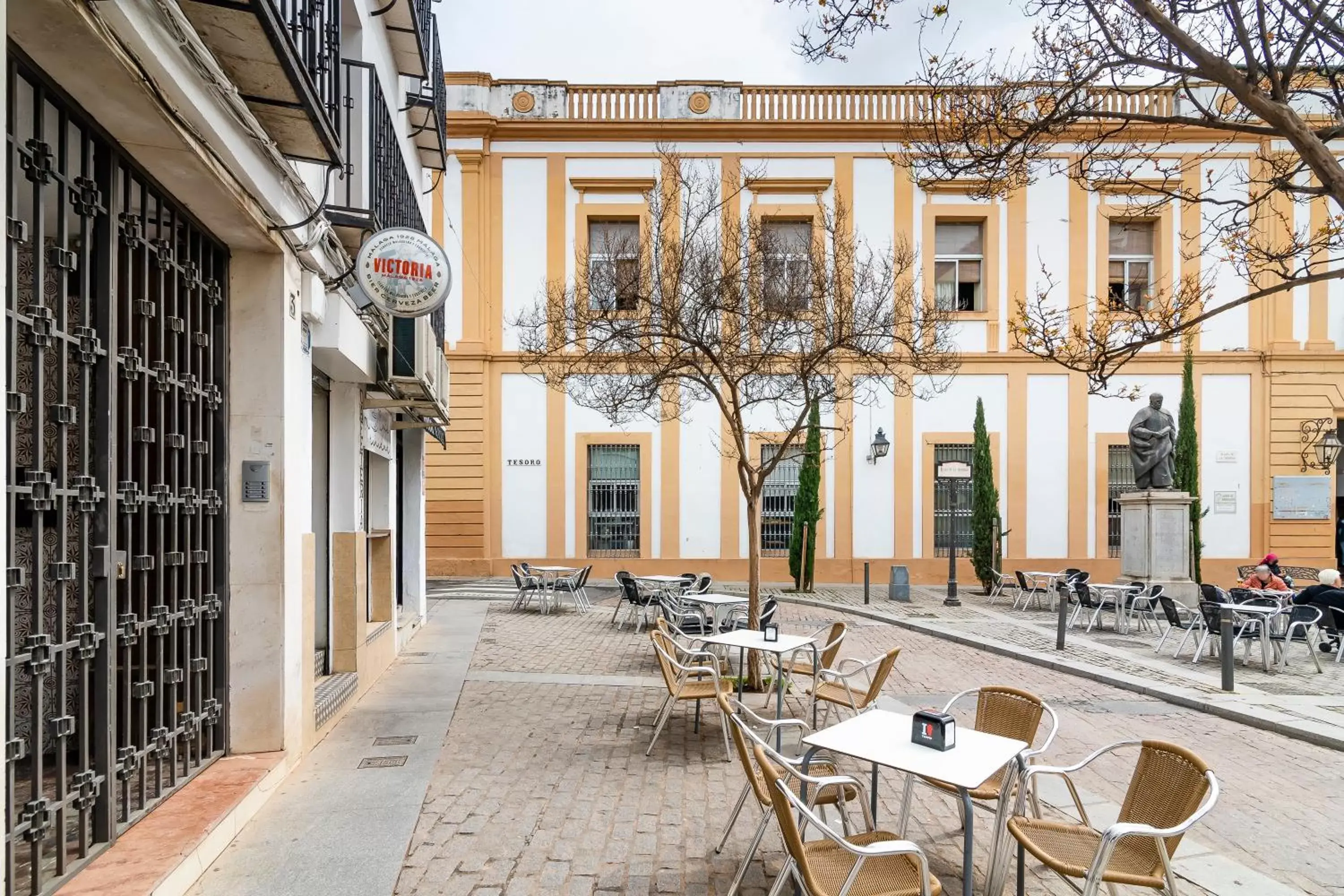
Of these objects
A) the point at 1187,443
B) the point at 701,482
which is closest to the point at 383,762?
the point at 701,482

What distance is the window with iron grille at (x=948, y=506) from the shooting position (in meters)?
19.1

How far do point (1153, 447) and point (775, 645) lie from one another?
465 inches

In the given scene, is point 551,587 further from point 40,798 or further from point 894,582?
point 40,798

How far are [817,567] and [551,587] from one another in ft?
23.2

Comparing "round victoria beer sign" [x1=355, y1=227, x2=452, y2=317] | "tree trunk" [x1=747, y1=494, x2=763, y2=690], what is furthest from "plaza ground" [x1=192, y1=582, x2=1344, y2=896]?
"round victoria beer sign" [x1=355, y1=227, x2=452, y2=317]

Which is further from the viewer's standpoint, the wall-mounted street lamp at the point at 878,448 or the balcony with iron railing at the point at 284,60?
the wall-mounted street lamp at the point at 878,448

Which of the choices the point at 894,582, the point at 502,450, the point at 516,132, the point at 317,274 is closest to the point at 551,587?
the point at 502,450

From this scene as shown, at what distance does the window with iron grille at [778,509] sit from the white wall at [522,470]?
4.89 metres

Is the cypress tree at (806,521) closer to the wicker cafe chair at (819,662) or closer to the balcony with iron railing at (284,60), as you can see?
the wicker cafe chair at (819,662)

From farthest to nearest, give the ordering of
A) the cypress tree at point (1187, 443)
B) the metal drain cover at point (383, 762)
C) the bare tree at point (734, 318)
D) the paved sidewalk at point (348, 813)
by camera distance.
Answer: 1. the cypress tree at point (1187, 443)
2. the bare tree at point (734, 318)
3. the metal drain cover at point (383, 762)
4. the paved sidewalk at point (348, 813)

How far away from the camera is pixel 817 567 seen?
750 inches

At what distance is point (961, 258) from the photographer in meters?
19.5

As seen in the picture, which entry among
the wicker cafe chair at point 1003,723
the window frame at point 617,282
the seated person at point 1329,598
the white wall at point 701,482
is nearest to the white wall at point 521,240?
the white wall at point 701,482

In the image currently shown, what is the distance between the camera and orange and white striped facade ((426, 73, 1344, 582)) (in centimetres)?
1886
